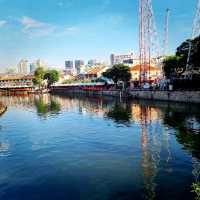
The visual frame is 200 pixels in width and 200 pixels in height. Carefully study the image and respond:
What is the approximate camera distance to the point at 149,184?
28.9 meters

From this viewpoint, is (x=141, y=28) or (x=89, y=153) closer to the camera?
(x=89, y=153)

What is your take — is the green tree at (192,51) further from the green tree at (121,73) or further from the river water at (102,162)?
the green tree at (121,73)

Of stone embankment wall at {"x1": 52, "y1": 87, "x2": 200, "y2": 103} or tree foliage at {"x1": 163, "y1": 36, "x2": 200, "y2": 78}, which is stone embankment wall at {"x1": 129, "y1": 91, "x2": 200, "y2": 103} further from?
tree foliage at {"x1": 163, "y1": 36, "x2": 200, "y2": 78}

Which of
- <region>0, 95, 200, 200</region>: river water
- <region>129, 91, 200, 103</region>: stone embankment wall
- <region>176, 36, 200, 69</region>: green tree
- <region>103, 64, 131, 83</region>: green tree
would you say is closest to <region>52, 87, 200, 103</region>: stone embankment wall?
<region>129, 91, 200, 103</region>: stone embankment wall

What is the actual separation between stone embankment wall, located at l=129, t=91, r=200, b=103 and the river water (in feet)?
98.1

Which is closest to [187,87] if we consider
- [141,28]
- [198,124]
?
[198,124]

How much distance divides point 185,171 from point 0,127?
45403mm

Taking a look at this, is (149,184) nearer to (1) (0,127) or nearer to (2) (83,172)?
(2) (83,172)

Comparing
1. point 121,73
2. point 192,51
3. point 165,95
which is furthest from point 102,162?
point 121,73

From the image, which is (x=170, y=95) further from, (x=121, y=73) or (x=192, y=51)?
(x=121, y=73)

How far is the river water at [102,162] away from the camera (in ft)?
91.7

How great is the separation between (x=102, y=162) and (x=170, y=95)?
Result: 239 feet

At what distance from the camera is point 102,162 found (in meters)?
36.6

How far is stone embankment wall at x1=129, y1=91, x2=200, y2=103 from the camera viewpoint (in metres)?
91.9
